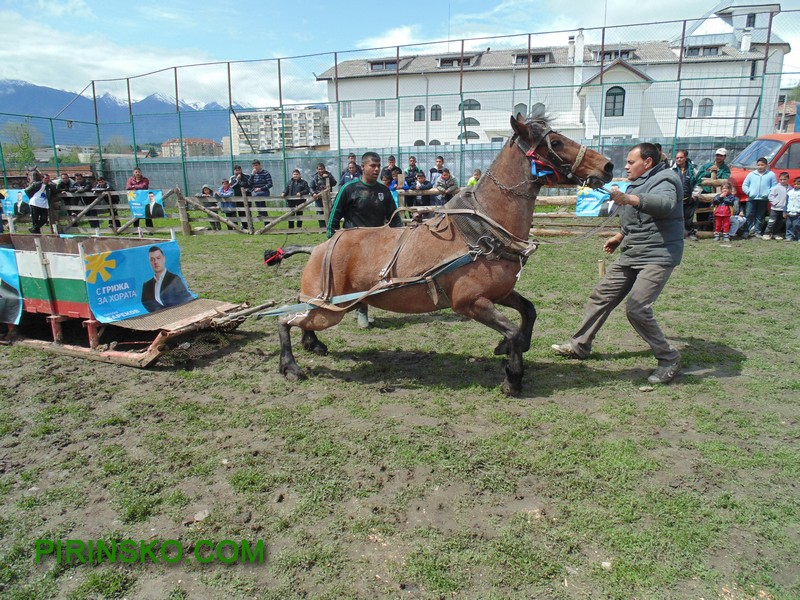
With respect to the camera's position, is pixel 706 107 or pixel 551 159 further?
pixel 706 107

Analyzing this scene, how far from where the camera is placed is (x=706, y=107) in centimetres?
2123

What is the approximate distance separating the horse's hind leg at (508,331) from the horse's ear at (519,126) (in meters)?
1.47

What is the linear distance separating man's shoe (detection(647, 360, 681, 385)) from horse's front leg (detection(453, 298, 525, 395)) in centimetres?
131

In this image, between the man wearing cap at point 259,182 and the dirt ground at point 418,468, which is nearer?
the dirt ground at point 418,468

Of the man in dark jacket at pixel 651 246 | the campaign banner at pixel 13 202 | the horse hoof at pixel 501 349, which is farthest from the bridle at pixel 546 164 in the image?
the campaign banner at pixel 13 202

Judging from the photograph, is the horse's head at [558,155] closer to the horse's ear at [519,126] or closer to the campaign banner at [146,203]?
the horse's ear at [519,126]

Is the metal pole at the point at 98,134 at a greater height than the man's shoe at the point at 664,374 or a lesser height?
greater

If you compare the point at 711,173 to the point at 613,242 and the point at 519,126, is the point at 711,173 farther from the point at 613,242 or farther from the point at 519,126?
the point at 519,126

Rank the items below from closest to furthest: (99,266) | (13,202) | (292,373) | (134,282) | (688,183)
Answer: (292,373) → (99,266) → (134,282) → (688,183) → (13,202)

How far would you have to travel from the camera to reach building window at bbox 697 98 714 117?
829 inches

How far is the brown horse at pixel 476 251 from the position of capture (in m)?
4.60

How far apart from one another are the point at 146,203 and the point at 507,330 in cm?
1547

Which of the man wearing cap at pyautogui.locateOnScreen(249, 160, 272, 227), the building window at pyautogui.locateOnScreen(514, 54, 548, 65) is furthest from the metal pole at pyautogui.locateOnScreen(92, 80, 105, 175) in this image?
the building window at pyautogui.locateOnScreen(514, 54, 548, 65)

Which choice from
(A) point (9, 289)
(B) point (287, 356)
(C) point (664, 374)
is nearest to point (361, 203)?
(B) point (287, 356)
